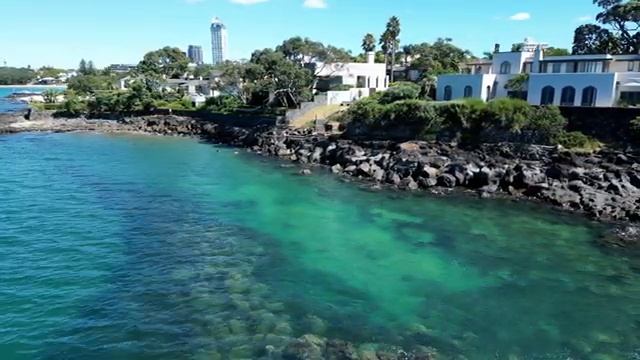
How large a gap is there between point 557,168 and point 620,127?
10.5 metres

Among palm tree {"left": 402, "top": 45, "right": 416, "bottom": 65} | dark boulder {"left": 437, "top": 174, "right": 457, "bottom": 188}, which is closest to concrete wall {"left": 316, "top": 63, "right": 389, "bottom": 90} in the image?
palm tree {"left": 402, "top": 45, "right": 416, "bottom": 65}

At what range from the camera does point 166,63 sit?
13162cm

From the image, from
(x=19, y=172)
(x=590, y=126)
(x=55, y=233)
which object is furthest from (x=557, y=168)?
(x=19, y=172)

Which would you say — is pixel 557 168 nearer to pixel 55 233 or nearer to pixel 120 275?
pixel 120 275

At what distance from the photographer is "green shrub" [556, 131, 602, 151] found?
4788 centimetres

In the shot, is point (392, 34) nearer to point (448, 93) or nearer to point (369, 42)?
point (369, 42)

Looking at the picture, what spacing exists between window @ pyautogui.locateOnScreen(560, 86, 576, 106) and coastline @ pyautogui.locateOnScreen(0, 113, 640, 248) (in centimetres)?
920

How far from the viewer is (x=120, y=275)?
80.0ft

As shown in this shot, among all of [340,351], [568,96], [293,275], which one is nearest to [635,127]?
[568,96]

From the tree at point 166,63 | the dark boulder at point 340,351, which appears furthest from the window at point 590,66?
the tree at point 166,63

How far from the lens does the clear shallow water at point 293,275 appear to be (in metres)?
19.4

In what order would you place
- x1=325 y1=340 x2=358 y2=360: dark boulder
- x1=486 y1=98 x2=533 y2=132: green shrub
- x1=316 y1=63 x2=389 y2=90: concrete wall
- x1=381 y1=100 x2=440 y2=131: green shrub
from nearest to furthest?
x1=325 y1=340 x2=358 y2=360: dark boulder → x1=486 y1=98 x2=533 y2=132: green shrub → x1=381 y1=100 x2=440 y2=131: green shrub → x1=316 y1=63 x2=389 y2=90: concrete wall

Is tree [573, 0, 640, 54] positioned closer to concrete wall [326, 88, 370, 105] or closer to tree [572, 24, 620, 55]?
tree [572, 24, 620, 55]

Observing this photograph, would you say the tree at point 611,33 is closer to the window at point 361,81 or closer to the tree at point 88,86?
the window at point 361,81
